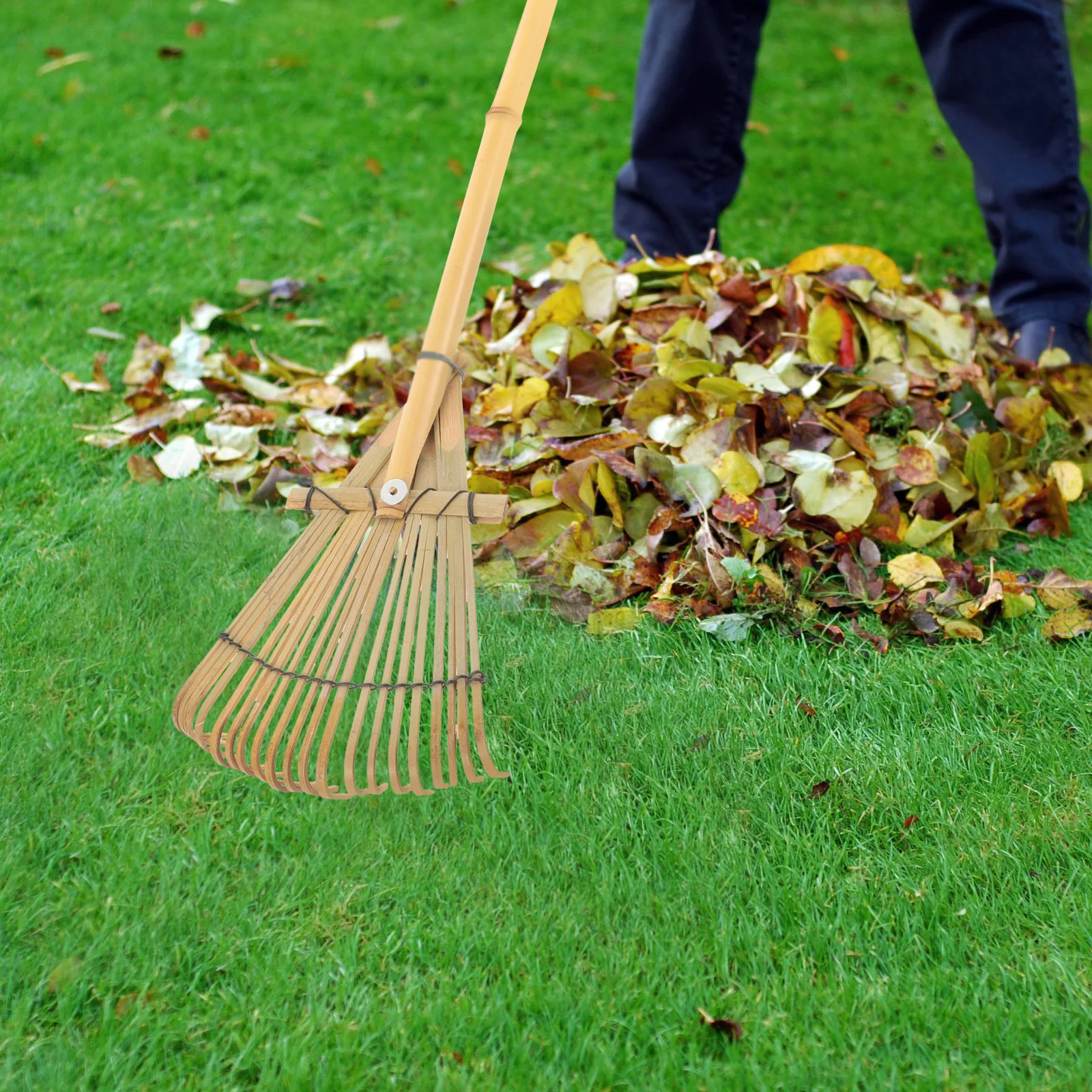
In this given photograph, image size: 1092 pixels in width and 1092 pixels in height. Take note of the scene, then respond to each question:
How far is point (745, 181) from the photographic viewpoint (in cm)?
406

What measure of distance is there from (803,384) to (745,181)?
78.4 inches

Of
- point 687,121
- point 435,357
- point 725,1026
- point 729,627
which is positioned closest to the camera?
point 725,1026

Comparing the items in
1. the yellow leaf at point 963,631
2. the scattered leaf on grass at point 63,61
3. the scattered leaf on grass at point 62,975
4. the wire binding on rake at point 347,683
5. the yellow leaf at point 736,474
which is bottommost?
the yellow leaf at point 963,631

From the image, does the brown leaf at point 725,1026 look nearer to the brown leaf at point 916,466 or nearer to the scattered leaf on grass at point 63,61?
the brown leaf at point 916,466

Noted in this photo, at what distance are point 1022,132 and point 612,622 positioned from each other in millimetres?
1740

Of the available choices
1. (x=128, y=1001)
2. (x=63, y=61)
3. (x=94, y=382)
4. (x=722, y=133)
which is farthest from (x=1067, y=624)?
(x=63, y=61)

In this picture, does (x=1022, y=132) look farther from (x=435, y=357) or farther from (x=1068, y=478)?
(x=435, y=357)

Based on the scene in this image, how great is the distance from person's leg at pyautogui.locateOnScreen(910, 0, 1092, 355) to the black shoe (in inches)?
0.5

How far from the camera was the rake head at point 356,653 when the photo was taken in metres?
1.51

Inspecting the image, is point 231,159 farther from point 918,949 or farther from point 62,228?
point 918,949

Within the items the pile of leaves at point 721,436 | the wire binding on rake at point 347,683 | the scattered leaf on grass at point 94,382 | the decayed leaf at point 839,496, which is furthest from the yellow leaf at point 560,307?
the wire binding on rake at point 347,683

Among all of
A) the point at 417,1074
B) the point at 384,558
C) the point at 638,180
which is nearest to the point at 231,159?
the point at 638,180

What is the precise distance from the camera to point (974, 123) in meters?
2.71

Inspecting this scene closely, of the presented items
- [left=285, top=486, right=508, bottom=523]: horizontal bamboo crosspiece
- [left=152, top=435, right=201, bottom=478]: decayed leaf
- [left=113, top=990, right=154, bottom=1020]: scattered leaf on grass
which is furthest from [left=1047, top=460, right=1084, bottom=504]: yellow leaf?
[left=113, top=990, right=154, bottom=1020]: scattered leaf on grass
